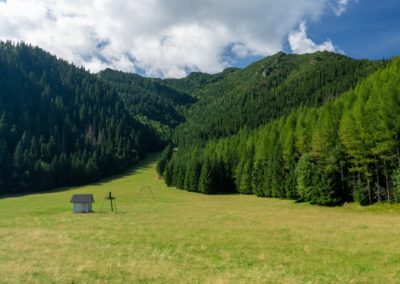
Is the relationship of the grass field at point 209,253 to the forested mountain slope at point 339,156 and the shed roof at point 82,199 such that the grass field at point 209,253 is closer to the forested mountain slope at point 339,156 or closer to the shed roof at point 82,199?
the forested mountain slope at point 339,156

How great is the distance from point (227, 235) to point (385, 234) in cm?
1310

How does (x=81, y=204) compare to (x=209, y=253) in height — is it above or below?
above

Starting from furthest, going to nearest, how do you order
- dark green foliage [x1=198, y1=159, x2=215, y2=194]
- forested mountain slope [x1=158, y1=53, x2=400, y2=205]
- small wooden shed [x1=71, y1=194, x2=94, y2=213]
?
dark green foliage [x1=198, y1=159, x2=215, y2=194] < small wooden shed [x1=71, y1=194, x2=94, y2=213] < forested mountain slope [x1=158, y1=53, x2=400, y2=205]

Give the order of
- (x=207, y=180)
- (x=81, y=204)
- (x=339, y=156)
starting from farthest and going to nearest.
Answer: (x=207, y=180) → (x=81, y=204) → (x=339, y=156)

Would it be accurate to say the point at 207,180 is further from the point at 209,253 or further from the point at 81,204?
the point at 209,253

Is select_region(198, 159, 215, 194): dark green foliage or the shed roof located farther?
select_region(198, 159, 215, 194): dark green foliage

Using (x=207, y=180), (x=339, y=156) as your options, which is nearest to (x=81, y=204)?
(x=339, y=156)

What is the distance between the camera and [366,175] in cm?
5728

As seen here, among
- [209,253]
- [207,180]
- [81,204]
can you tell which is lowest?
[209,253]

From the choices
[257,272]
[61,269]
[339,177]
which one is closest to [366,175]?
[339,177]

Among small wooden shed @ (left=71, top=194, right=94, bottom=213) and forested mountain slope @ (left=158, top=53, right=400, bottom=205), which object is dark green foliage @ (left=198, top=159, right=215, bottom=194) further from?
small wooden shed @ (left=71, top=194, right=94, bottom=213)

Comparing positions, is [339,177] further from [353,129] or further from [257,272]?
[257,272]

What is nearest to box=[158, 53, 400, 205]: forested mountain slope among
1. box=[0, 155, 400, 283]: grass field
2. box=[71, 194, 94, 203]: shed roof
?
box=[0, 155, 400, 283]: grass field

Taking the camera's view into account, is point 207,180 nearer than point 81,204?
No
